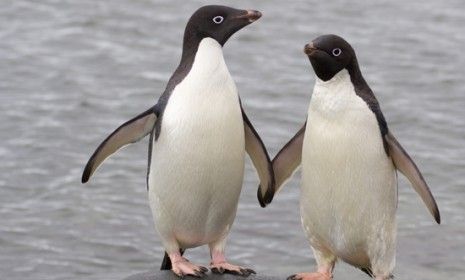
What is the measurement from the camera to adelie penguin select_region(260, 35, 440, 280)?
6.17 meters

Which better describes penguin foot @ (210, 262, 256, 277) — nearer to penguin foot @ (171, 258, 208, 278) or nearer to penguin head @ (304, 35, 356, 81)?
penguin foot @ (171, 258, 208, 278)

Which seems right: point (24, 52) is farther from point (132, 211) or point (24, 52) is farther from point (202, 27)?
point (202, 27)

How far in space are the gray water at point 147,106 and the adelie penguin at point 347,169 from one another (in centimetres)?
212

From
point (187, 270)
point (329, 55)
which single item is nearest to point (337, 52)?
point (329, 55)

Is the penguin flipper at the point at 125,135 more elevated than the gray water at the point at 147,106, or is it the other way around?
the penguin flipper at the point at 125,135

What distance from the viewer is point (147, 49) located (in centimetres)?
1348

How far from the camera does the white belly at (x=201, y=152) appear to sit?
6.18 metres

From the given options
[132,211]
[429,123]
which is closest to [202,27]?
[132,211]

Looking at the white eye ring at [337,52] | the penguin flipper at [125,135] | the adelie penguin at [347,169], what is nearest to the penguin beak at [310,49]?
the adelie penguin at [347,169]

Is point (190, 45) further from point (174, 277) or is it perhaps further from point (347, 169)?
point (174, 277)

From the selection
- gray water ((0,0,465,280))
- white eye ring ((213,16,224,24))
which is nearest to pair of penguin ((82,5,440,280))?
white eye ring ((213,16,224,24))

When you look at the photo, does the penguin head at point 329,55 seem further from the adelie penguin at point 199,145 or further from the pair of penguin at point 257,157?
the adelie penguin at point 199,145

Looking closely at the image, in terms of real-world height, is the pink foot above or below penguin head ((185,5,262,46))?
below

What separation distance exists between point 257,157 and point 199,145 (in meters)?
0.40
